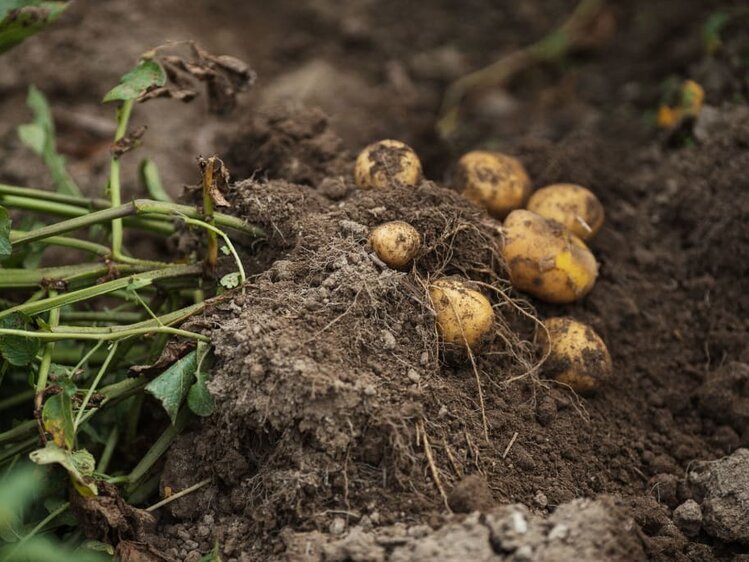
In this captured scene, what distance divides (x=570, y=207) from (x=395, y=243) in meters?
0.70

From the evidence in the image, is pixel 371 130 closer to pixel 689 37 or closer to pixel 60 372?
pixel 689 37

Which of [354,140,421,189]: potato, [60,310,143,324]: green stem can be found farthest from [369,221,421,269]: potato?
[60,310,143,324]: green stem

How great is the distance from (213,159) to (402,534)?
970 millimetres

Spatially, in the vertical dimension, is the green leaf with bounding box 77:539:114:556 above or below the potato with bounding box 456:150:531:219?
below

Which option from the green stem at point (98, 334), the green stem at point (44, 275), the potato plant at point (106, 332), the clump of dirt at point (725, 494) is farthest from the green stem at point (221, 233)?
the clump of dirt at point (725, 494)

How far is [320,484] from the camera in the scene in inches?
68.2

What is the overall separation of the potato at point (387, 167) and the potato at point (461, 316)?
0.38 meters

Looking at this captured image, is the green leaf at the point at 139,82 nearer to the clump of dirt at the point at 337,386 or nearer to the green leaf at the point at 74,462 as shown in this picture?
the clump of dirt at the point at 337,386

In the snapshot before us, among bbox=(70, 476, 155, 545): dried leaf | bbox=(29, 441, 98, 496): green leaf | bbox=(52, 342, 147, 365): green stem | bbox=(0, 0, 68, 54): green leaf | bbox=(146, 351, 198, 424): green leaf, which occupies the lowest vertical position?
bbox=(52, 342, 147, 365): green stem

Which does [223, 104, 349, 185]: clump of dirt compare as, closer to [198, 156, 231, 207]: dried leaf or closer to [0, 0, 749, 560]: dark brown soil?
[0, 0, 749, 560]: dark brown soil

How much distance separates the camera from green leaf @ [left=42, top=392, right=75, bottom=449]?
5.66ft

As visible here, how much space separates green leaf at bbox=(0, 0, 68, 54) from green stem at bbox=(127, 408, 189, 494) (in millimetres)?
1192

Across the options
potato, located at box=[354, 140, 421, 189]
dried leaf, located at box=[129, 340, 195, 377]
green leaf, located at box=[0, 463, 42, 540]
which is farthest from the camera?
potato, located at box=[354, 140, 421, 189]

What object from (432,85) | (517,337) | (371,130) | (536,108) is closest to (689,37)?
(536,108)
